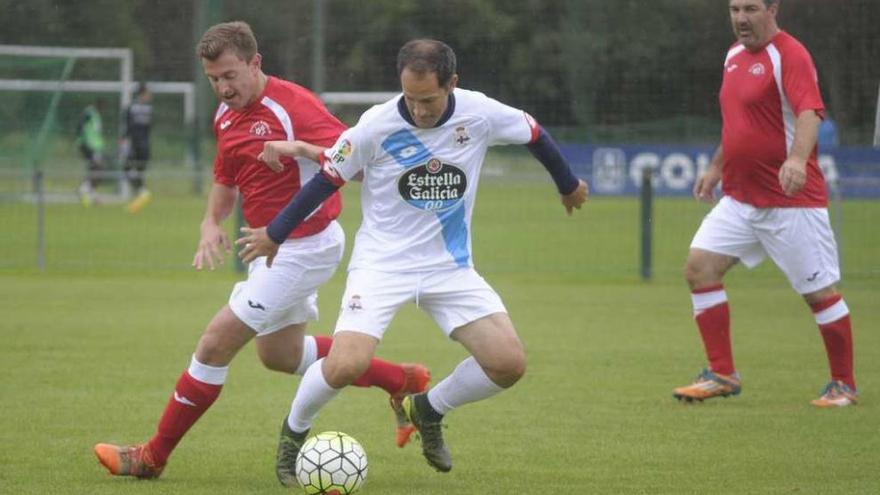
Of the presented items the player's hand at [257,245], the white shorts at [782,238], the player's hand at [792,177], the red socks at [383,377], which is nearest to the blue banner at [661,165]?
the white shorts at [782,238]

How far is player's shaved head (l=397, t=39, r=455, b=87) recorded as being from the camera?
6223mm

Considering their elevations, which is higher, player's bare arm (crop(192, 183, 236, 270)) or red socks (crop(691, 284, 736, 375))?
player's bare arm (crop(192, 183, 236, 270))

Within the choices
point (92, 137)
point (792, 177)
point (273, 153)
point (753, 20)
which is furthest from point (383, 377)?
point (92, 137)

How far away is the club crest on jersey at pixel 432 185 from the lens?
6.49 m

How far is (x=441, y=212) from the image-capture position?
656cm

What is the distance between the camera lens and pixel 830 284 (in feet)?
29.4

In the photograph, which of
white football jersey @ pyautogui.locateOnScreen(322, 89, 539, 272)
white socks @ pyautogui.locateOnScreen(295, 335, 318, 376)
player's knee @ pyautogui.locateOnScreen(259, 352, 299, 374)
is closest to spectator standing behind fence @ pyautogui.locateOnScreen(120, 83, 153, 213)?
white socks @ pyautogui.locateOnScreen(295, 335, 318, 376)

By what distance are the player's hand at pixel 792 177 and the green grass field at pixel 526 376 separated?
124cm

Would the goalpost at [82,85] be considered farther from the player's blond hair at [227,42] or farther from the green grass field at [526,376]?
the player's blond hair at [227,42]

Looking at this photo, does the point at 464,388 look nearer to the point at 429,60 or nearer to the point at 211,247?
the point at 211,247

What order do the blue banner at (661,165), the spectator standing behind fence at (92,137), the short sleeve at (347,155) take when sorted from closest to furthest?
the short sleeve at (347,155), the blue banner at (661,165), the spectator standing behind fence at (92,137)

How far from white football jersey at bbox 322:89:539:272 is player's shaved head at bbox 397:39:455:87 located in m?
0.24

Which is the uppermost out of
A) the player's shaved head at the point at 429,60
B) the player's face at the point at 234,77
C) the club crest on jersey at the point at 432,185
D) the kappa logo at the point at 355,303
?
the player's shaved head at the point at 429,60

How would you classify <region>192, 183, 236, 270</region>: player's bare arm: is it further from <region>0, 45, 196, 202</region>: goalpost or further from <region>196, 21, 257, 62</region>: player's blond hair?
<region>0, 45, 196, 202</region>: goalpost
